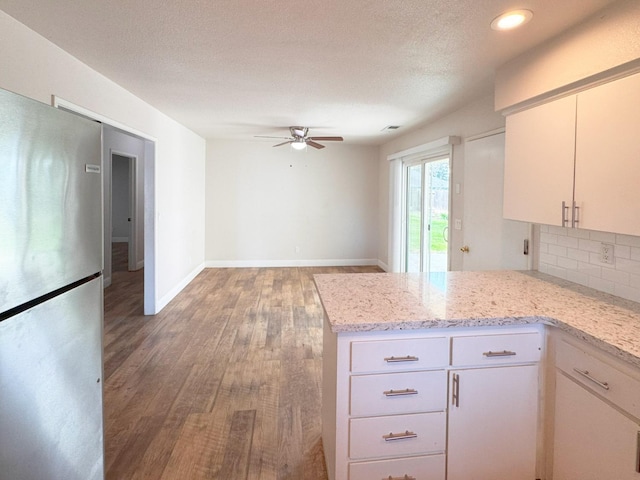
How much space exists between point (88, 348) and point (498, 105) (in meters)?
2.76

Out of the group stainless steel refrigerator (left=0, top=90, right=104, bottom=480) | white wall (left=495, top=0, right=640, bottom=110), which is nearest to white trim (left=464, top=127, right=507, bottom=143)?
white wall (left=495, top=0, right=640, bottom=110)

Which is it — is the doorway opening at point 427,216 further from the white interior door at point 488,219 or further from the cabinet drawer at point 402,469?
the cabinet drawer at point 402,469

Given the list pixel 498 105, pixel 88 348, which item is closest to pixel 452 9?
pixel 498 105

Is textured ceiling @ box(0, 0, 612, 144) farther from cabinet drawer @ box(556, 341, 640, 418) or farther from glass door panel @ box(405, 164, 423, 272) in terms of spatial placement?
glass door panel @ box(405, 164, 423, 272)

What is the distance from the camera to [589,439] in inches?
55.9

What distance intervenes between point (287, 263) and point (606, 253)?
Answer: 19.0 ft

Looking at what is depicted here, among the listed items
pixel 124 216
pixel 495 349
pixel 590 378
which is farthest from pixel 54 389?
pixel 124 216

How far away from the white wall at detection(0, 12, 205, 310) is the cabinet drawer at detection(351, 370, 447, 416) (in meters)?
2.44

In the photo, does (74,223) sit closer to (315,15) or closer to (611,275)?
(315,15)

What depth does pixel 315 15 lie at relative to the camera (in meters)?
1.96

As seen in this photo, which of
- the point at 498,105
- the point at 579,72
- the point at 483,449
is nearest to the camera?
the point at 483,449

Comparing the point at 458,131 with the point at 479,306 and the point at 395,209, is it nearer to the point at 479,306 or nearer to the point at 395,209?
the point at 395,209

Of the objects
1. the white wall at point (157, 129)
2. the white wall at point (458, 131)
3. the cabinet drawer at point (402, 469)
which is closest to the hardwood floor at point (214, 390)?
the cabinet drawer at point (402, 469)

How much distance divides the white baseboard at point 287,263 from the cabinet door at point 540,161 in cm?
516
